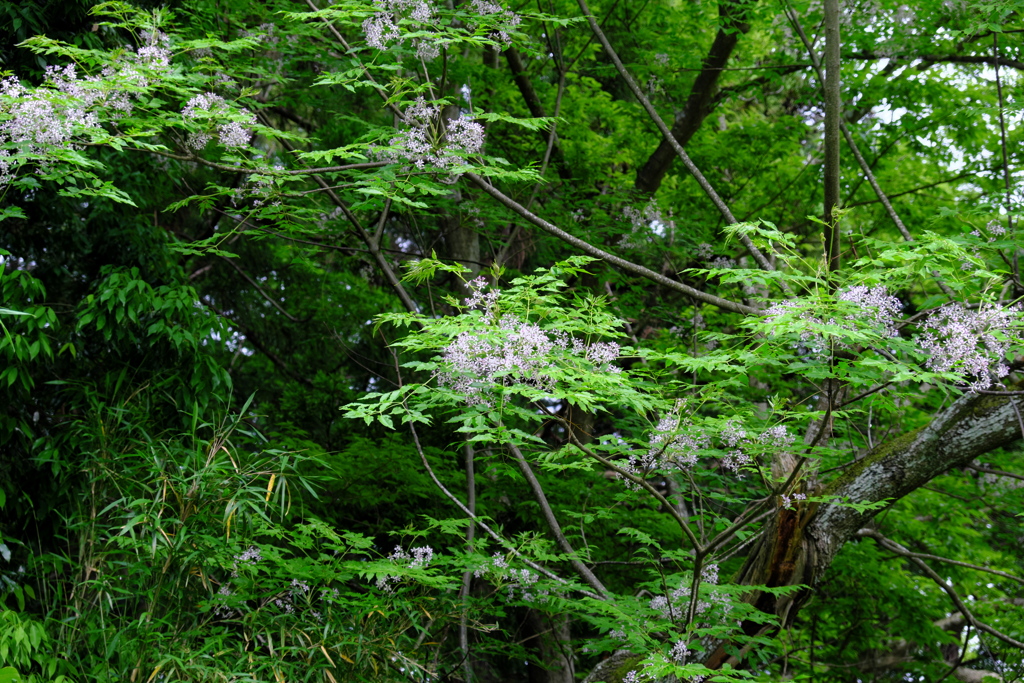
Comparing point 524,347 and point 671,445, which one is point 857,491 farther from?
point 524,347

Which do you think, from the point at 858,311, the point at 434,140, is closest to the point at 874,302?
the point at 858,311

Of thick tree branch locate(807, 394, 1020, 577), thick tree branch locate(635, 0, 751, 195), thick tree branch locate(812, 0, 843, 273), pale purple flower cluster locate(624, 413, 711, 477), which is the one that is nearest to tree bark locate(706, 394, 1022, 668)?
thick tree branch locate(807, 394, 1020, 577)

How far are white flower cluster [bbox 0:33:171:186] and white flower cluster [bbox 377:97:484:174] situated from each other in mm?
1092

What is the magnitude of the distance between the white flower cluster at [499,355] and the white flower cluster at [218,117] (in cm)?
166

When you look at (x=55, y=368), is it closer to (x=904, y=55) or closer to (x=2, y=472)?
(x=2, y=472)

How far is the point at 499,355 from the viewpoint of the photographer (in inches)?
103

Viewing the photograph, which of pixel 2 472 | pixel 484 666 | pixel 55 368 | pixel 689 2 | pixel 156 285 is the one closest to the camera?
pixel 2 472

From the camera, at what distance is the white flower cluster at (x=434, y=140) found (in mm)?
3496

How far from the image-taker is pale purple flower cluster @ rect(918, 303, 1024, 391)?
237 cm

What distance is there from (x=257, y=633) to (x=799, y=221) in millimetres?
4697

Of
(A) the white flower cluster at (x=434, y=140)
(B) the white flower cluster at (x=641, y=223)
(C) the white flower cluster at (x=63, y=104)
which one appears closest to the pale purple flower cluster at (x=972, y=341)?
(A) the white flower cluster at (x=434, y=140)

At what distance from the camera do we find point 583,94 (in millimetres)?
5883

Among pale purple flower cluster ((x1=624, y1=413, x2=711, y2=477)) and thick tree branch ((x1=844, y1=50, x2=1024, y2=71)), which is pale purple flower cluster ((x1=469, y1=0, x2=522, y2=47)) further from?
thick tree branch ((x1=844, y1=50, x2=1024, y2=71))

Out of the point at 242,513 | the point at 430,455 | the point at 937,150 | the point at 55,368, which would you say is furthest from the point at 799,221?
the point at 55,368
